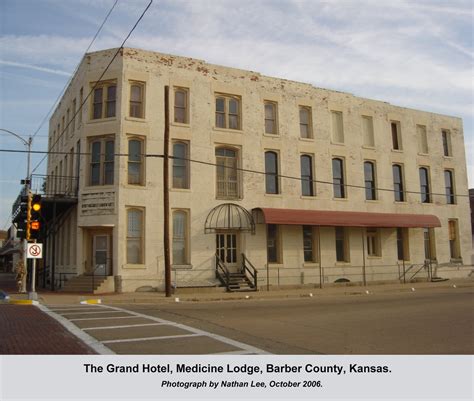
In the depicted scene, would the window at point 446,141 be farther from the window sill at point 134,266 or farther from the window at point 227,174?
the window sill at point 134,266

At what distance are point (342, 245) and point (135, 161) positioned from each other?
1279 cm

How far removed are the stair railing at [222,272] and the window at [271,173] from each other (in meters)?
4.79

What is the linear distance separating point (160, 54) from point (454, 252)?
23193 mm

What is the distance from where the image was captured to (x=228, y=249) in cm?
2575

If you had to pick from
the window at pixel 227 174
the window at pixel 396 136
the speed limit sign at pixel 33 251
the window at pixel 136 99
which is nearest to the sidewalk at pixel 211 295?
the speed limit sign at pixel 33 251

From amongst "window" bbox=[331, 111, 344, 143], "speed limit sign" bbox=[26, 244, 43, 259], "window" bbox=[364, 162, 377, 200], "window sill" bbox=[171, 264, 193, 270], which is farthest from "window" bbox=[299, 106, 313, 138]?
"speed limit sign" bbox=[26, 244, 43, 259]

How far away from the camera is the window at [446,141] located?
35.2 metres

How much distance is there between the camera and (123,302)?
63.3 ft

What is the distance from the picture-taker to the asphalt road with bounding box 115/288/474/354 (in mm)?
9188

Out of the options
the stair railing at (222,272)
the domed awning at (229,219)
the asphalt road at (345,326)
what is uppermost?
the domed awning at (229,219)

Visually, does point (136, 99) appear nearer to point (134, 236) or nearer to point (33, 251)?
point (134, 236)

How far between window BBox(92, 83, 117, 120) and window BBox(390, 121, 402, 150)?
58.8 feet

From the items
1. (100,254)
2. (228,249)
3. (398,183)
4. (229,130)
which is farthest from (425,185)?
(100,254)

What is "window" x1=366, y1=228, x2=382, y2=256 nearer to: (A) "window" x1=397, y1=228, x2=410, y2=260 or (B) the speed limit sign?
(A) "window" x1=397, y1=228, x2=410, y2=260
